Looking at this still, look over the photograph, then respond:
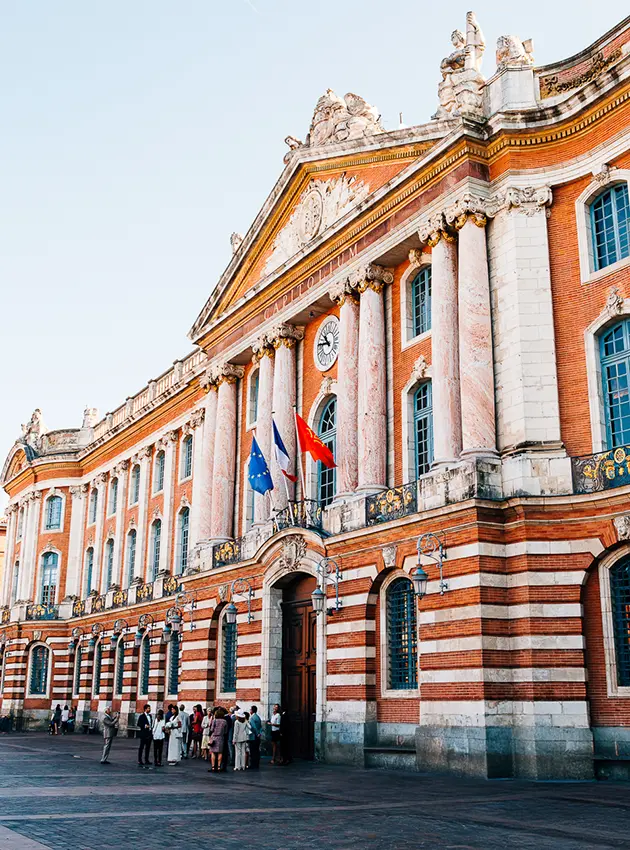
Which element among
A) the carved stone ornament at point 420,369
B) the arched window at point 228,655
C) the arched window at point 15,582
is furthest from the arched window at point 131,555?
the carved stone ornament at point 420,369

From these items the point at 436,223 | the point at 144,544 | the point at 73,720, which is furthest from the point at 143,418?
the point at 436,223

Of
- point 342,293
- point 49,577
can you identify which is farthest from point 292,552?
point 49,577

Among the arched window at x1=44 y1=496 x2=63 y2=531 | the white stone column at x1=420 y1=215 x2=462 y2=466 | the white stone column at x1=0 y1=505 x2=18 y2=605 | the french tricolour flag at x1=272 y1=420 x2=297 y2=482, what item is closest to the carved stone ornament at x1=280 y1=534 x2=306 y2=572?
the french tricolour flag at x1=272 y1=420 x2=297 y2=482

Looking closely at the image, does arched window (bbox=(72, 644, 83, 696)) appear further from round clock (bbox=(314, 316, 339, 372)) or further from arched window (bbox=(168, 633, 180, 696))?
round clock (bbox=(314, 316, 339, 372))

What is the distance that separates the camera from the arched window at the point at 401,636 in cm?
2388

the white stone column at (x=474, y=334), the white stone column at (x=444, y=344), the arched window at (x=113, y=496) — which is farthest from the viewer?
the arched window at (x=113, y=496)

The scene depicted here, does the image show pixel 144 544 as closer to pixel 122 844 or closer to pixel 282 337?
pixel 282 337

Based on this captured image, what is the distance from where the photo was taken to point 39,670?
53688 millimetres

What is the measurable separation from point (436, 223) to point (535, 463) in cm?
722

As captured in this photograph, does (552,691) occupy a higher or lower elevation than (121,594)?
lower

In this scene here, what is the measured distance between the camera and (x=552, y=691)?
66.7ft

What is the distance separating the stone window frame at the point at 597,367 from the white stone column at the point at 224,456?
15382 millimetres

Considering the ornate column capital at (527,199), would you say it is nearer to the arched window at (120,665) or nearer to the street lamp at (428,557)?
the street lamp at (428,557)

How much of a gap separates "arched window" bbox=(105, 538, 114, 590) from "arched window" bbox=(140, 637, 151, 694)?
729 cm
